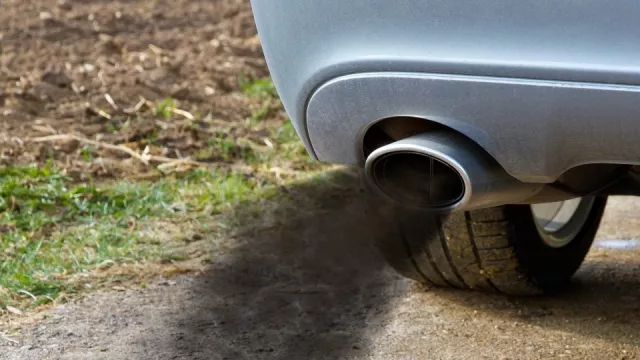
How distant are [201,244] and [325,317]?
0.75 metres

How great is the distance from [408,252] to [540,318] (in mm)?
437

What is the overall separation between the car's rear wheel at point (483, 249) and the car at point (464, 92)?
33 cm

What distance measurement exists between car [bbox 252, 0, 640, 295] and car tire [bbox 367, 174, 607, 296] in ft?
1.08

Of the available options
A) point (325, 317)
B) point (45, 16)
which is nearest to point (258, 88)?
point (45, 16)

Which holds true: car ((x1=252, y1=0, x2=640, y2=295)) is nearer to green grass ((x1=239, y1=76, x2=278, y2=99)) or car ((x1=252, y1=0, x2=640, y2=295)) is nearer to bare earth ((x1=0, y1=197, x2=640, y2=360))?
bare earth ((x1=0, y1=197, x2=640, y2=360))

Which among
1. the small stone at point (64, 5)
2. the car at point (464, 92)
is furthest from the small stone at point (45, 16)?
the car at point (464, 92)

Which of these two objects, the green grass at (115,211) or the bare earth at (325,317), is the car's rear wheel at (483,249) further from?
the green grass at (115,211)

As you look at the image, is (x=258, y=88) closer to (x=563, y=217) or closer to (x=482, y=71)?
(x=563, y=217)

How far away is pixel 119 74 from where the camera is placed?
541 cm

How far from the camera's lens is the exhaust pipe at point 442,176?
90.6 inches

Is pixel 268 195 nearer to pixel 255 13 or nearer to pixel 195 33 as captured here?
pixel 255 13

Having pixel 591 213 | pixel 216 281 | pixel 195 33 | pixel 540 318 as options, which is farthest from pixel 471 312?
pixel 195 33

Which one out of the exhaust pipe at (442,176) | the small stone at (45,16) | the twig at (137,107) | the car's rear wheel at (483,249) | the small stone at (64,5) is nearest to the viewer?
the exhaust pipe at (442,176)

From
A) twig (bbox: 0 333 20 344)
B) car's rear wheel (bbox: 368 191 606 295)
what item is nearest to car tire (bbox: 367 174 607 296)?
car's rear wheel (bbox: 368 191 606 295)
